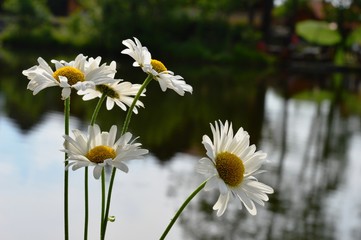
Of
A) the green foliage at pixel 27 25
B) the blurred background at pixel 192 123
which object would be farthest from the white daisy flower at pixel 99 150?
the green foliage at pixel 27 25

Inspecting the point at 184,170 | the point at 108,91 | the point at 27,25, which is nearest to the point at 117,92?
the point at 108,91

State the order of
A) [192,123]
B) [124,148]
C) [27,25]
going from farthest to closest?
1. [27,25]
2. [192,123]
3. [124,148]

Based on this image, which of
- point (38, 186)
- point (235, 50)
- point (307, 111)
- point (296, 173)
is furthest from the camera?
point (235, 50)

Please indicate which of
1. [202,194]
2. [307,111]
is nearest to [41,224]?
[202,194]

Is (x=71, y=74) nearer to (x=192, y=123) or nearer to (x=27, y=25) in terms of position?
(x=192, y=123)

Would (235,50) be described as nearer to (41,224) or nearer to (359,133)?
(359,133)

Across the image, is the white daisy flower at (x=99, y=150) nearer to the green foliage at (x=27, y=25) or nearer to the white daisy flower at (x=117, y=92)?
the white daisy flower at (x=117, y=92)
